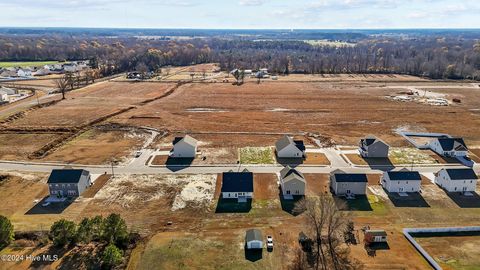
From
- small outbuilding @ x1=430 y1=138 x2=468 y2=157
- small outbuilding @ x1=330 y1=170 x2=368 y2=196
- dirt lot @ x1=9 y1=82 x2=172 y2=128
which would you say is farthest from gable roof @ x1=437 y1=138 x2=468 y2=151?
dirt lot @ x1=9 y1=82 x2=172 y2=128

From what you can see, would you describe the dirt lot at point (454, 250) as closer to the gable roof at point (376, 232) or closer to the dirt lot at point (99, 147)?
the gable roof at point (376, 232)

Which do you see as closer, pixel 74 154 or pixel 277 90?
pixel 74 154

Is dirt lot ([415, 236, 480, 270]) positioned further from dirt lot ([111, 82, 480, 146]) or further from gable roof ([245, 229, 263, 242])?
dirt lot ([111, 82, 480, 146])

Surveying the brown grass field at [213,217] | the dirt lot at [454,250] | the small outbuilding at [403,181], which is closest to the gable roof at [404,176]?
the small outbuilding at [403,181]

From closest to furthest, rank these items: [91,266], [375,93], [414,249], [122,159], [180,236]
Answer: [91,266]
[414,249]
[180,236]
[122,159]
[375,93]

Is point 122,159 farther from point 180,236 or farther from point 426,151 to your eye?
point 426,151

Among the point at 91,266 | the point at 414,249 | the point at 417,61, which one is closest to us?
the point at 91,266

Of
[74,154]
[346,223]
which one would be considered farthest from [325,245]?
[74,154]

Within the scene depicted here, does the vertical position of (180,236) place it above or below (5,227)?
below
